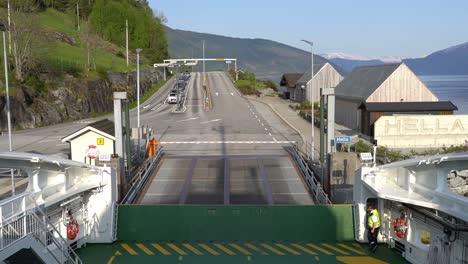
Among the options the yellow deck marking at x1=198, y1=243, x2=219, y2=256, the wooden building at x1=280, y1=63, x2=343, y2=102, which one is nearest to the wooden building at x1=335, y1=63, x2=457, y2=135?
the wooden building at x1=280, y1=63, x2=343, y2=102

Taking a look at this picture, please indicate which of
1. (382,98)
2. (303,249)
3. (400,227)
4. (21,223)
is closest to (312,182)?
(303,249)

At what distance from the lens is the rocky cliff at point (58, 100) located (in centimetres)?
5131

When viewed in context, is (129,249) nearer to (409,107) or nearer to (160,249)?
(160,249)

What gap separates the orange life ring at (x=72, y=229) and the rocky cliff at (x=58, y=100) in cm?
3465

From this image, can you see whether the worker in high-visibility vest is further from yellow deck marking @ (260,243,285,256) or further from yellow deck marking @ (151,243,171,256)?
yellow deck marking @ (151,243,171,256)

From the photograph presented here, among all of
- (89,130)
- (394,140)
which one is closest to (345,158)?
(89,130)

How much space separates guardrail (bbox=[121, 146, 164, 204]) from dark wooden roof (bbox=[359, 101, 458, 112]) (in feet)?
69.9

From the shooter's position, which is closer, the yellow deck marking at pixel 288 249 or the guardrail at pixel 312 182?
the yellow deck marking at pixel 288 249

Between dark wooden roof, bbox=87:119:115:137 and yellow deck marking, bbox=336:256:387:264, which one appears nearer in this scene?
yellow deck marking, bbox=336:256:387:264

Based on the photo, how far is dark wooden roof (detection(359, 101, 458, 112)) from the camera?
4497 cm

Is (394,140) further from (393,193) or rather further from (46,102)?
(46,102)

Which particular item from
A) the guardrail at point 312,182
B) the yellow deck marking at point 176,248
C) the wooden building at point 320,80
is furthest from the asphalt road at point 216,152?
the wooden building at point 320,80

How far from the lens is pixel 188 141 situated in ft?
139

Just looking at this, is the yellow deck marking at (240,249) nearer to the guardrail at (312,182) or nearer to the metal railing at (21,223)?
the metal railing at (21,223)
